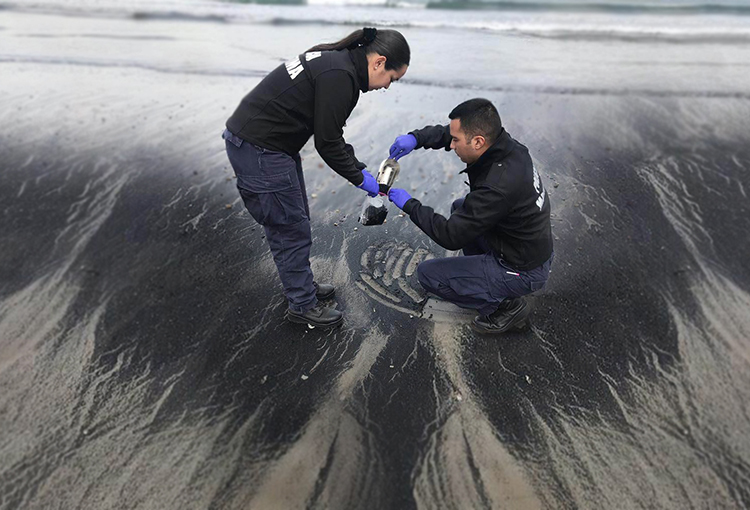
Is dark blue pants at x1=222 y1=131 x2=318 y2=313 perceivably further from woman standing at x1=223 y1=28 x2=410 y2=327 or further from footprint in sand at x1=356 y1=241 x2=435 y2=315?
footprint in sand at x1=356 y1=241 x2=435 y2=315

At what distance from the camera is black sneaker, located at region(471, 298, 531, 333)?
295 cm

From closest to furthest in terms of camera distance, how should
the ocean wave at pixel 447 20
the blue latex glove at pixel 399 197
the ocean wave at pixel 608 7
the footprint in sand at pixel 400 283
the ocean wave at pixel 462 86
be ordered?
the blue latex glove at pixel 399 197
the footprint in sand at pixel 400 283
the ocean wave at pixel 462 86
the ocean wave at pixel 447 20
the ocean wave at pixel 608 7

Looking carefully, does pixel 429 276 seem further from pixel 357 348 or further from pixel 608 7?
pixel 608 7

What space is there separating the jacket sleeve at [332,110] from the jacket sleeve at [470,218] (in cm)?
62

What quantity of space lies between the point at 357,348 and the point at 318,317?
0.34 meters

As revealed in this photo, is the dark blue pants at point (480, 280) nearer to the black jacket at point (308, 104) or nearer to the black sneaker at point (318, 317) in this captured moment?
the black sneaker at point (318, 317)

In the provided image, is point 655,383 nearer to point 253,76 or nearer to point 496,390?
point 496,390

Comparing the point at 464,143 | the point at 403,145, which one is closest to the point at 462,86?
the point at 403,145

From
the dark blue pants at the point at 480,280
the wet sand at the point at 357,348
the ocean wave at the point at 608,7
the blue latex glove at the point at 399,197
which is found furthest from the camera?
the ocean wave at the point at 608,7

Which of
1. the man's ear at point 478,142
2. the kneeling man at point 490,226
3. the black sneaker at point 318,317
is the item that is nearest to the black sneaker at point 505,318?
the kneeling man at point 490,226

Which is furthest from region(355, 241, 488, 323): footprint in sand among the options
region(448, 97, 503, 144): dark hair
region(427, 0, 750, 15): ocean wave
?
region(427, 0, 750, 15): ocean wave

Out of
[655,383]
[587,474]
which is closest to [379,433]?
[587,474]

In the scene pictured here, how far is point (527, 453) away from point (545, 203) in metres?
1.43

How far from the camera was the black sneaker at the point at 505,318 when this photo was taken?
2945 mm
